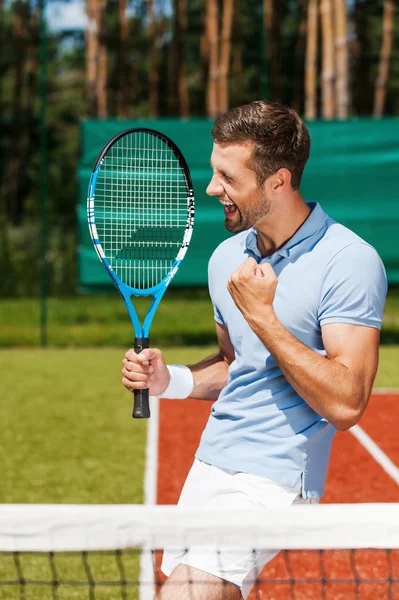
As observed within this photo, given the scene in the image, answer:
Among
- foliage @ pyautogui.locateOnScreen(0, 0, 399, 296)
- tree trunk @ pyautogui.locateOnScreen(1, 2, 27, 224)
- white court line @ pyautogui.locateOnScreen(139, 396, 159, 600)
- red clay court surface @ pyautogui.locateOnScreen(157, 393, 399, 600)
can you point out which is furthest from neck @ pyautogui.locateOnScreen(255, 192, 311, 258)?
tree trunk @ pyautogui.locateOnScreen(1, 2, 27, 224)

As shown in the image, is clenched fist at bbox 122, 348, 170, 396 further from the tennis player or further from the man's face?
the man's face

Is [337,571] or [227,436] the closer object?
[227,436]

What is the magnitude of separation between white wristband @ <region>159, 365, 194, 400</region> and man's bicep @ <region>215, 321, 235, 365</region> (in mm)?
143

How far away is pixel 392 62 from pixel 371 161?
967 inches

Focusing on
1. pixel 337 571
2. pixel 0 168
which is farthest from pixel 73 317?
pixel 0 168

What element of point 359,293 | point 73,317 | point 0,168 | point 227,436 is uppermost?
point 359,293

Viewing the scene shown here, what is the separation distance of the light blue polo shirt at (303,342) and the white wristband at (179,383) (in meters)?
0.22

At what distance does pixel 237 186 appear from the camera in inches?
115

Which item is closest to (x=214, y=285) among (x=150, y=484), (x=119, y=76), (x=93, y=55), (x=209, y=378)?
(x=209, y=378)

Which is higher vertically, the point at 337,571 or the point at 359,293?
the point at 359,293

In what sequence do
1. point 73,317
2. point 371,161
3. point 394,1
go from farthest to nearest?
point 394,1, point 73,317, point 371,161

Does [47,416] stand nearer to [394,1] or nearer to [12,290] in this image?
[12,290]

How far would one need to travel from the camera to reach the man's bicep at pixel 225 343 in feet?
10.9

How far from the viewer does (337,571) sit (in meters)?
4.92
